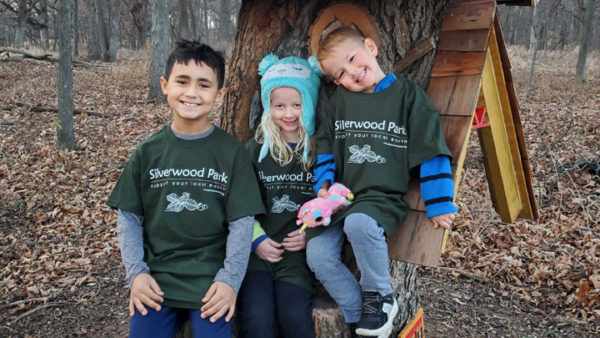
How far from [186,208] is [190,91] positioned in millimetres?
610

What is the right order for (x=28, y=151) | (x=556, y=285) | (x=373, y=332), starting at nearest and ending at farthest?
(x=373, y=332) < (x=556, y=285) < (x=28, y=151)

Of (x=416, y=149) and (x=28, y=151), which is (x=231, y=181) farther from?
(x=28, y=151)

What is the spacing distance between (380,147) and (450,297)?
7.88ft

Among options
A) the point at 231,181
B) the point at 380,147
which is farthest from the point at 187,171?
the point at 380,147

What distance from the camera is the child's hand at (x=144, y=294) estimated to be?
2.27 m

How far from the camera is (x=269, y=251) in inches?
101

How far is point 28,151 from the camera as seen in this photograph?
299 inches

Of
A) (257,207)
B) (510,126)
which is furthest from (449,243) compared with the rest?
(257,207)

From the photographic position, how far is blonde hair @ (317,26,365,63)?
2527 mm

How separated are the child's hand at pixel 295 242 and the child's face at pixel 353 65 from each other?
0.87 meters

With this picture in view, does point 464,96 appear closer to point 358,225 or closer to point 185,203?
point 358,225

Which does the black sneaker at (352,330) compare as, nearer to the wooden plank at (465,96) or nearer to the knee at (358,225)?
the knee at (358,225)

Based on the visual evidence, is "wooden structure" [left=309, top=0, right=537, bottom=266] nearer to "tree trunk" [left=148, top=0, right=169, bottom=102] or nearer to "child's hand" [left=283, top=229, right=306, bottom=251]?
"child's hand" [left=283, top=229, right=306, bottom=251]

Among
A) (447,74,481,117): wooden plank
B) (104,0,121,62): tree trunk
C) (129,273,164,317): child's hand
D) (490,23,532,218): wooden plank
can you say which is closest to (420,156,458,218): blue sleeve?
(447,74,481,117): wooden plank
